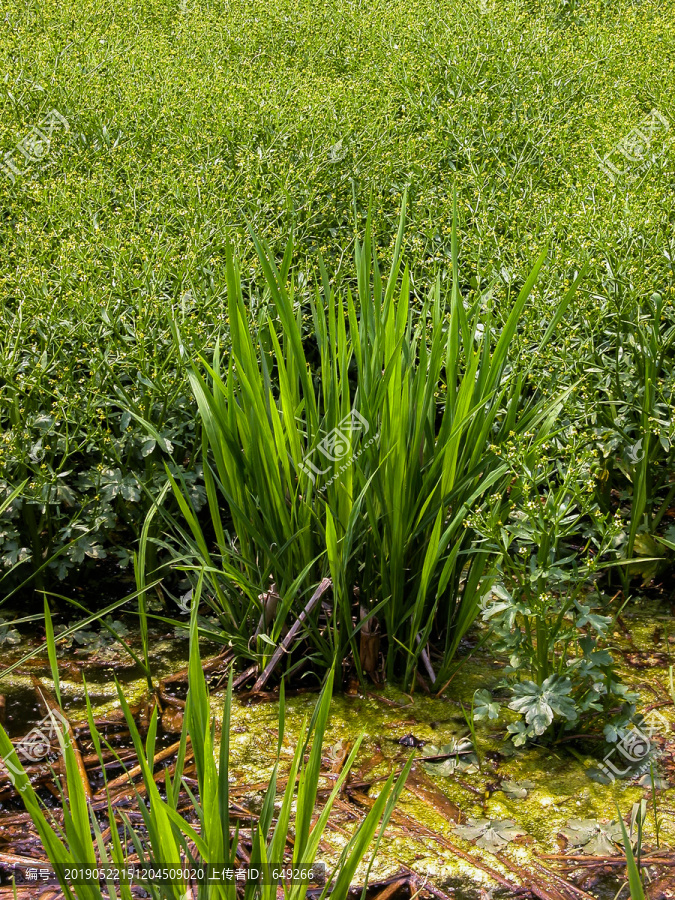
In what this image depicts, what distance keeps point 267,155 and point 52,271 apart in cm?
134

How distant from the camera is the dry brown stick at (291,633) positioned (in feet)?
7.02

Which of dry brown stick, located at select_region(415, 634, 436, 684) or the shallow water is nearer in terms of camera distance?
the shallow water

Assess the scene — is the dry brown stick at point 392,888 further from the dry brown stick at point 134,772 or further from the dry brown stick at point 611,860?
the dry brown stick at point 134,772

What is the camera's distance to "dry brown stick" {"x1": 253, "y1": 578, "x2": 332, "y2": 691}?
2.14m

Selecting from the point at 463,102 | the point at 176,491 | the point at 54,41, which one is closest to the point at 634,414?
the point at 176,491

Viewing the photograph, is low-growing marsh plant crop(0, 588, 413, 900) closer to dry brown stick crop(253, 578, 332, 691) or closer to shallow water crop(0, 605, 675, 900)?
shallow water crop(0, 605, 675, 900)

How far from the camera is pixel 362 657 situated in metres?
2.25

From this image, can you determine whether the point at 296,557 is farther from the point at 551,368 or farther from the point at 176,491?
the point at 551,368

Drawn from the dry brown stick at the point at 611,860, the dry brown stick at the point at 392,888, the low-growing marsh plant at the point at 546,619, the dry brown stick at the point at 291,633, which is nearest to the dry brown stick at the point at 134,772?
the dry brown stick at the point at 291,633

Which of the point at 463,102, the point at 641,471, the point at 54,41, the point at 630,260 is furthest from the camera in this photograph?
the point at 54,41

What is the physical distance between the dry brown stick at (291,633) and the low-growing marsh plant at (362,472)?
3 centimetres

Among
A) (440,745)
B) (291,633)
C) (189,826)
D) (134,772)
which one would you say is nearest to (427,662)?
(440,745)

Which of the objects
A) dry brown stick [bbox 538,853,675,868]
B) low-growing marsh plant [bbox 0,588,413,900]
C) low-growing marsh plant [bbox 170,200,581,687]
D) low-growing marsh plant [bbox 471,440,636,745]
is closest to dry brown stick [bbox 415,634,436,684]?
low-growing marsh plant [bbox 170,200,581,687]

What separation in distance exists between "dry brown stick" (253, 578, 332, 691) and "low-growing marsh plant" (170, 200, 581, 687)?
0.03 m
